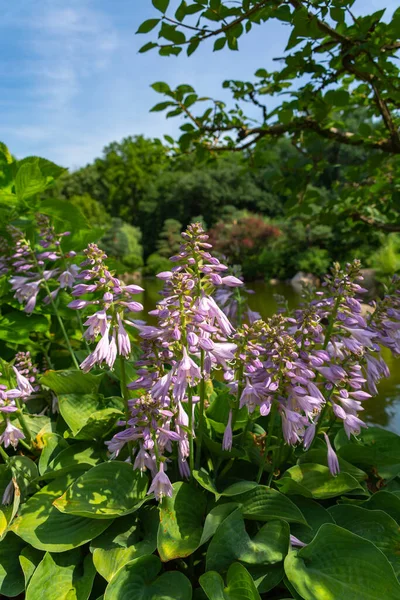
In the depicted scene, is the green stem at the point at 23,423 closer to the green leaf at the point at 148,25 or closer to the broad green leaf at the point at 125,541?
the broad green leaf at the point at 125,541

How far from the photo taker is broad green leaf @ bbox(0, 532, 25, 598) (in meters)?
1.33

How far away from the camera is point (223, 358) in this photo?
127 cm

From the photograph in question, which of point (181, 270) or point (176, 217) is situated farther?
point (176, 217)

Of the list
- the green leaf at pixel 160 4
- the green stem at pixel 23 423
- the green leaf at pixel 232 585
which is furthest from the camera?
the green leaf at pixel 160 4

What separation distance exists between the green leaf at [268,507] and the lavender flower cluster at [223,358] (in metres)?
0.18

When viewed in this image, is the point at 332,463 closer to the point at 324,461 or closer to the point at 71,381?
the point at 324,461

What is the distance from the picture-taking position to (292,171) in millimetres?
3025

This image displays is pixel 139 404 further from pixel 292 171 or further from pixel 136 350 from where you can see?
pixel 292 171

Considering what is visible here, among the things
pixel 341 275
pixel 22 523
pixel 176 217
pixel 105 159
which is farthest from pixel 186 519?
pixel 105 159

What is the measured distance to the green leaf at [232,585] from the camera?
1070mm

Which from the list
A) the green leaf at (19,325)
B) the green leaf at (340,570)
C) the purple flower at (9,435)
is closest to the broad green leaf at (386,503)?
the green leaf at (340,570)

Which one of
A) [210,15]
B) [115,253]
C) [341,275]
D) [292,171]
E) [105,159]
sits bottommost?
[115,253]

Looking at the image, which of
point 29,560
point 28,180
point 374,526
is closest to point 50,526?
point 29,560

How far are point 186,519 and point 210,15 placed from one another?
2.06 meters
